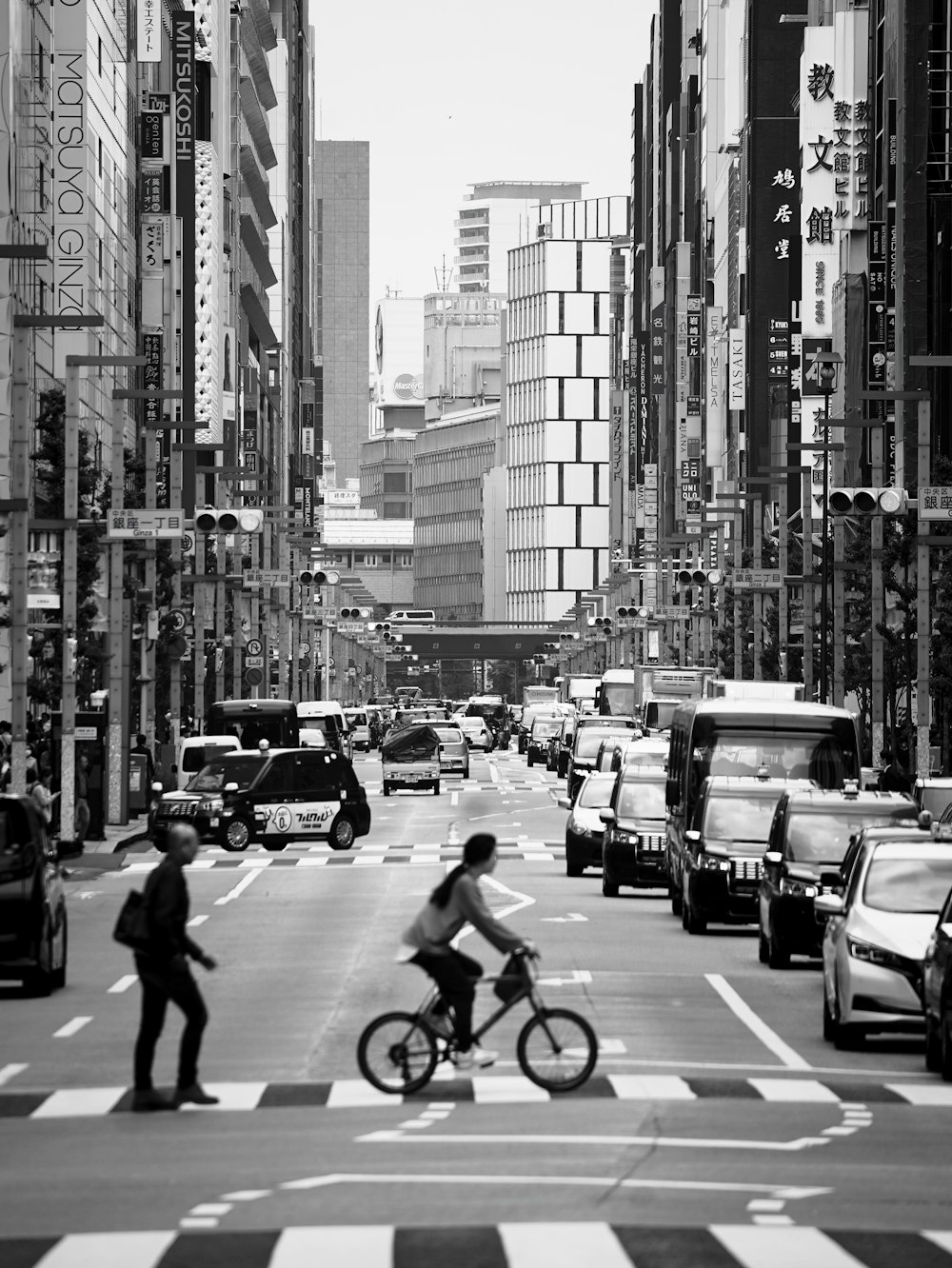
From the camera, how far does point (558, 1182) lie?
1329 cm

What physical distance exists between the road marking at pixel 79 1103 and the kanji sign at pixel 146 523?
32.5 m

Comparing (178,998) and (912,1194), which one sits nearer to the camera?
(912,1194)

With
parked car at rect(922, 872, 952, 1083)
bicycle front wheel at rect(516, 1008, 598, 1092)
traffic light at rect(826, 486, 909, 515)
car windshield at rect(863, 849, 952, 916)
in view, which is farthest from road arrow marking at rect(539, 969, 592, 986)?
traffic light at rect(826, 486, 909, 515)

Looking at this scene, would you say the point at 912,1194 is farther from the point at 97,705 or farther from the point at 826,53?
the point at 826,53

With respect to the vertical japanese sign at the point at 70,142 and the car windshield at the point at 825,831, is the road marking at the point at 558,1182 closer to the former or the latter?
the car windshield at the point at 825,831

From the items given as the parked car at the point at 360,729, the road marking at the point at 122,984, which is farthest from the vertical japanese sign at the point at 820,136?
the road marking at the point at 122,984

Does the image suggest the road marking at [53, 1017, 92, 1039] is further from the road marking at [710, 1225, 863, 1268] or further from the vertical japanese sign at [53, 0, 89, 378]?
the vertical japanese sign at [53, 0, 89, 378]

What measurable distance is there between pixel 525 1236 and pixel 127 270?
86.9 meters

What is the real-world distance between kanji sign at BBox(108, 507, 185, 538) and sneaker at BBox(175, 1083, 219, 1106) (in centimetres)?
3319

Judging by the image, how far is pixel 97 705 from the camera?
61156 mm

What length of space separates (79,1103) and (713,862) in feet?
49.2

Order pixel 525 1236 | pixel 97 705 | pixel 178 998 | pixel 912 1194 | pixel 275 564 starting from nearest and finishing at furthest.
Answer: pixel 525 1236 → pixel 912 1194 → pixel 178 998 → pixel 97 705 → pixel 275 564

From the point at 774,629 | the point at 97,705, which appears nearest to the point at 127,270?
the point at 774,629

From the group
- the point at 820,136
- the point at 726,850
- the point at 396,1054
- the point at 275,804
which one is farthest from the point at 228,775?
the point at 820,136
